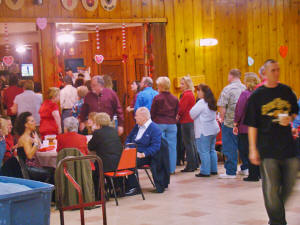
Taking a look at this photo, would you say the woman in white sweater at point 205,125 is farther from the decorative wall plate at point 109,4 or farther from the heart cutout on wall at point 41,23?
the heart cutout on wall at point 41,23

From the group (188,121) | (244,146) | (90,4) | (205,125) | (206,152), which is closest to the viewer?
(244,146)

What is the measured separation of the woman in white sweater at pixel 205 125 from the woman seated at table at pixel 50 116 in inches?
81.5

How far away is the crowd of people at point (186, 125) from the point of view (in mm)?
4992

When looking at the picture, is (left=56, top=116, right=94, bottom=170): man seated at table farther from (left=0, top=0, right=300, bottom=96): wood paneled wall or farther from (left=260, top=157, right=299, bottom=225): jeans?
(left=0, top=0, right=300, bottom=96): wood paneled wall

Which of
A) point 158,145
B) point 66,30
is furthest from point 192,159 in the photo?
point 66,30

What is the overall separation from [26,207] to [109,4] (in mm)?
6699

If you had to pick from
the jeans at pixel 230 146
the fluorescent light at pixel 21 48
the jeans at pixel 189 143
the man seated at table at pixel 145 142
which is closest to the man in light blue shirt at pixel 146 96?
the jeans at pixel 189 143

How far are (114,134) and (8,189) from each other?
10.6 ft

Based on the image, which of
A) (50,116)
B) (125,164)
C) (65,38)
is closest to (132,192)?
(125,164)

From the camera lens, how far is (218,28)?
39.7 feet

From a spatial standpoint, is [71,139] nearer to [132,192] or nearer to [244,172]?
[132,192]

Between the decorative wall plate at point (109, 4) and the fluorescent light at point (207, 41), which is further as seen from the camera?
the fluorescent light at point (207, 41)

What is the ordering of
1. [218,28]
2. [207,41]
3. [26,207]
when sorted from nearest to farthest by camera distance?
[26,207] < [207,41] < [218,28]

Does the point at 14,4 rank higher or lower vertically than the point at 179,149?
higher
